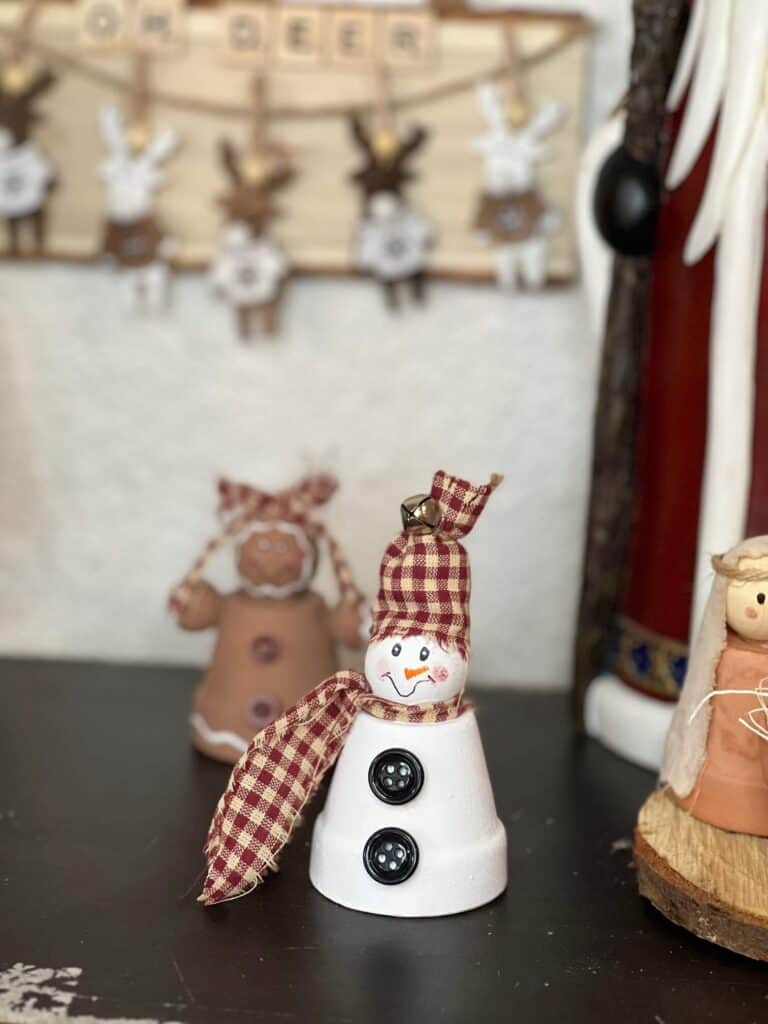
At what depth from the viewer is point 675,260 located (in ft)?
3.18

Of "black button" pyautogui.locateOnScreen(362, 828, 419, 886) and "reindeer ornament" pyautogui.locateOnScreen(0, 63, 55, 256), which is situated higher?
"reindeer ornament" pyautogui.locateOnScreen(0, 63, 55, 256)

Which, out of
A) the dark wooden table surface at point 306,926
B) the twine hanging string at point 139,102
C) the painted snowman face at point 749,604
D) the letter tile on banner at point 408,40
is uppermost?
the letter tile on banner at point 408,40

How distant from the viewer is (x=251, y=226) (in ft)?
3.81

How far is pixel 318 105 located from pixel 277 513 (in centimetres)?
43

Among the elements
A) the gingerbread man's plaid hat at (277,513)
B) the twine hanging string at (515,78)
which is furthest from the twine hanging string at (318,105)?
the gingerbread man's plaid hat at (277,513)

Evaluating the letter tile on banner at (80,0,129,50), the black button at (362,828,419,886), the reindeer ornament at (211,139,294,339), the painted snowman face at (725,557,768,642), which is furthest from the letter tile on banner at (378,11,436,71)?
the black button at (362,828,419,886)

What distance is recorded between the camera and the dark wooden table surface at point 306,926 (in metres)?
0.64

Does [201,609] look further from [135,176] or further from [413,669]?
[135,176]

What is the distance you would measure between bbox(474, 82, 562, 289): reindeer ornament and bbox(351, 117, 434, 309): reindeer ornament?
0.19 ft

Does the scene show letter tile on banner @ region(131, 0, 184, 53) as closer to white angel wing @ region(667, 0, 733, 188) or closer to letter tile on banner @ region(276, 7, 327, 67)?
letter tile on banner @ region(276, 7, 327, 67)

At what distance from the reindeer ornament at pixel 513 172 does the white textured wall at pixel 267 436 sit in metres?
0.06

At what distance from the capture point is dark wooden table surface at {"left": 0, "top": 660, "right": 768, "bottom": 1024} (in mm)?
643

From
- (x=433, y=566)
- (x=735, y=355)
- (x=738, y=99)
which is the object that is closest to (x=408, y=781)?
(x=433, y=566)

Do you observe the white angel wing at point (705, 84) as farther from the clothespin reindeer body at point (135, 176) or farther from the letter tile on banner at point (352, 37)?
Answer: the clothespin reindeer body at point (135, 176)
